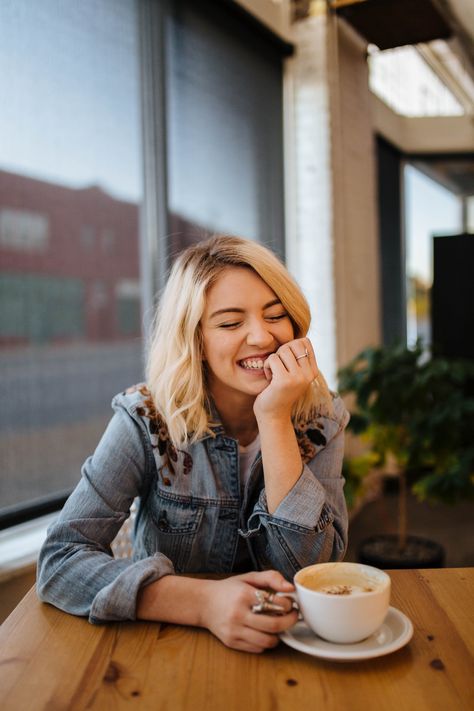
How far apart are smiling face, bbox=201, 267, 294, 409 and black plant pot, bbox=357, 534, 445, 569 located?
1.79 m

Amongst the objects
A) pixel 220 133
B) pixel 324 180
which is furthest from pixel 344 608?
A: pixel 324 180

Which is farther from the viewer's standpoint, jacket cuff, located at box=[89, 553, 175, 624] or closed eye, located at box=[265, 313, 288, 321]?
closed eye, located at box=[265, 313, 288, 321]

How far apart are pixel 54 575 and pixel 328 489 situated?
0.54m

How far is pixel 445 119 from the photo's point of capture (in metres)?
5.27

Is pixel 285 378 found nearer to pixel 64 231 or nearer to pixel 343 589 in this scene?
pixel 343 589

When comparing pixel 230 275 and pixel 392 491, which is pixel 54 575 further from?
pixel 392 491

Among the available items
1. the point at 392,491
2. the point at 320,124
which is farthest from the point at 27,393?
the point at 392,491

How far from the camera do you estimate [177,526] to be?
132cm

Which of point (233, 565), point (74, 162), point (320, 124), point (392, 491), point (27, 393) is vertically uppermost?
point (320, 124)

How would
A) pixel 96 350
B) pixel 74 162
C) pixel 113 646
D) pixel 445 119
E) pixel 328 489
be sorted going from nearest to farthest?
pixel 113 646 < pixel 328 489 < pixel 74 162 < pixel 96 350 < pixel 445 119

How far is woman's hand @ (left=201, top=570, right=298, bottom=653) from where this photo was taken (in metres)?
0.87

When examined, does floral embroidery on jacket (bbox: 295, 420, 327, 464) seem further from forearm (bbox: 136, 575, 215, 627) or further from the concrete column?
the concrete column

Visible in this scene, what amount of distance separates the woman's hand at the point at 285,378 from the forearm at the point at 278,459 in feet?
0.08

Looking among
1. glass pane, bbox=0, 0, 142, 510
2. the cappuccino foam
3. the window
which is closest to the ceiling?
the window
